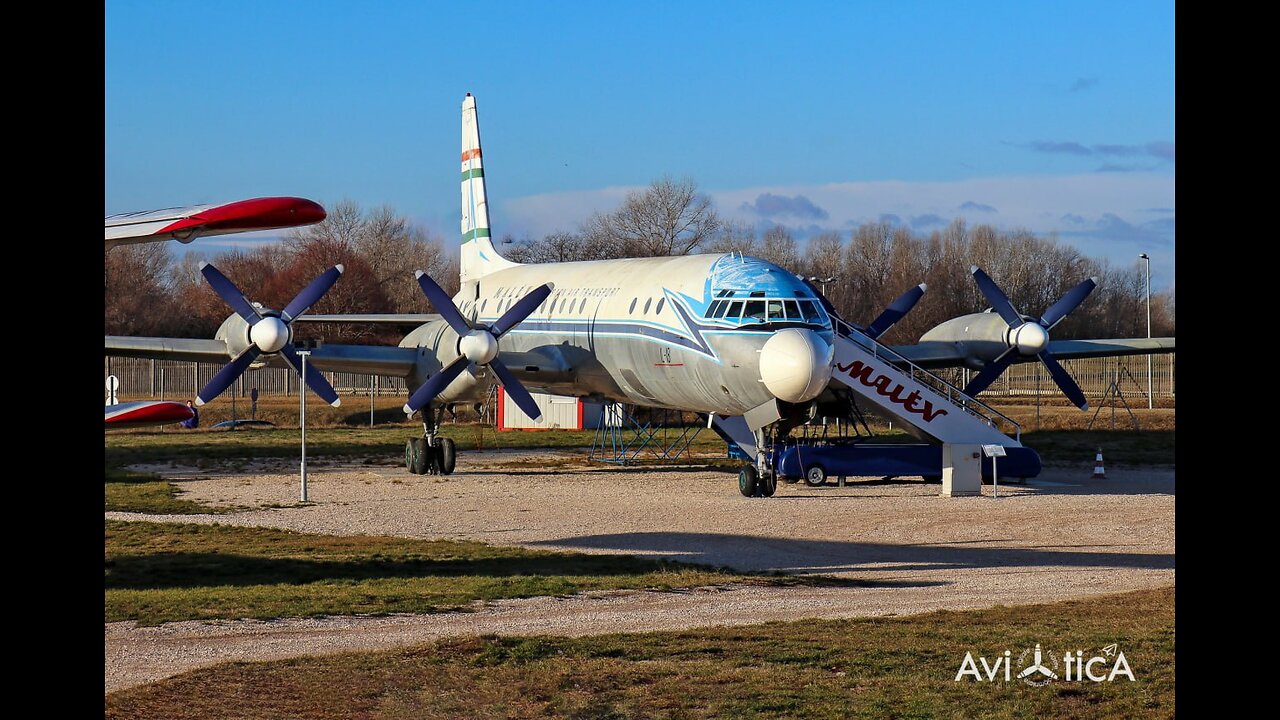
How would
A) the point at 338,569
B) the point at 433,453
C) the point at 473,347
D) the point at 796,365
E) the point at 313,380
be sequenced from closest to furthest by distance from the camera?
the point at 338,569
the point at 796,365
the point at 313,380
the point at 473,347
the point at 433,453

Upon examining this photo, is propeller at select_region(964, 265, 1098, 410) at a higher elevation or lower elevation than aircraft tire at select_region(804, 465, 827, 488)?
higher

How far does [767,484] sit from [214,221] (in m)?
17.3

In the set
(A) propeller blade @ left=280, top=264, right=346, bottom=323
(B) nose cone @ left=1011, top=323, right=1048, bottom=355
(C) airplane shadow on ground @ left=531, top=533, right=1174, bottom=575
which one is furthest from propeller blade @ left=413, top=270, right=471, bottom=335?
(B) nose cone @ left=1011, top=323, right=1048, bottom=355

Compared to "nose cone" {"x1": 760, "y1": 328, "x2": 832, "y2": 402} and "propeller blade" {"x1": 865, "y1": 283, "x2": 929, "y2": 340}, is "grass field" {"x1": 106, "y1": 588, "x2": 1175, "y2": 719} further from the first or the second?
"propeller blade" {"x1": 865, "y1": 283, "x2": 929, "y2": 340}

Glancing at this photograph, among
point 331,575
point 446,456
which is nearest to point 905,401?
point 446,456

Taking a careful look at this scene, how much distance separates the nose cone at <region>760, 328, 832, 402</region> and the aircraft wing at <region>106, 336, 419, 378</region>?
387 inches

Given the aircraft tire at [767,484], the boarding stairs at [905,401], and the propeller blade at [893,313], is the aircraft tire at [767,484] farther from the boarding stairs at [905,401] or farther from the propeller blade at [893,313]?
the propeller blade at [893,313]

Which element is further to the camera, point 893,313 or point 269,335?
point 893,313

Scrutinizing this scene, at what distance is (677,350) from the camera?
2655 cm

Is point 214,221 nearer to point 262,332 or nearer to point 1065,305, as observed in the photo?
point 262,332

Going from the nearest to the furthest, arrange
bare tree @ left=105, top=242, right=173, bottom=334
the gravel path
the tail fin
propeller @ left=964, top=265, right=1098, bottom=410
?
the gravel path → propeller @ left=964, top=265, right=1098, bottom=410 → the tail fin → bare tree @ left=105, top=242, right=173, bottom=334

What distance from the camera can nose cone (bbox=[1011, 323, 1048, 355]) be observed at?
3091 centimetres

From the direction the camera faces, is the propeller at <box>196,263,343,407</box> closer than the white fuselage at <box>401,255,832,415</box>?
No
